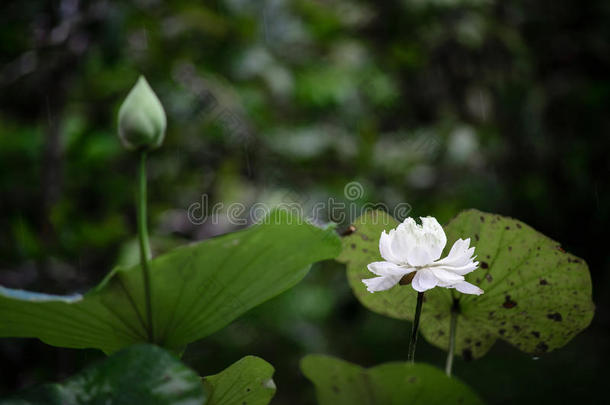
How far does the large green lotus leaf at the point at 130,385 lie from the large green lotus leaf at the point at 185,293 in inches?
1.4

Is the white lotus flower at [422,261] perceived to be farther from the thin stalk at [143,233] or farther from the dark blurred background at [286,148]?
the dark blurred background at [286,148]

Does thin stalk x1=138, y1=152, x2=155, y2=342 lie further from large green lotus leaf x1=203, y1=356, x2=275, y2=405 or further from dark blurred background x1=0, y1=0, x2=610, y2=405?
dark blurred background x1=0, y1=0, x2=610, y2=405

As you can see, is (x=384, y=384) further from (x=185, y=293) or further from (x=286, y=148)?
(x=286, y=148)

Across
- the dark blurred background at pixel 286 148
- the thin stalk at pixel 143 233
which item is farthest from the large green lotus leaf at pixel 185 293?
the dark blurred background at pixel 286 148

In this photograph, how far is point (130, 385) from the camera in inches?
8.0

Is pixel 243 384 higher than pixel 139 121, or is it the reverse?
pixel 139 121

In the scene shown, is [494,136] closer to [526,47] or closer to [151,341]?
[526,47]

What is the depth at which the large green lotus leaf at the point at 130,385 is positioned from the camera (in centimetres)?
20

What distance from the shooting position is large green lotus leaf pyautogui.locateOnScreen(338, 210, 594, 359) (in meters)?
0.26

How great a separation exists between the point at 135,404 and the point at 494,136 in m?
1.42

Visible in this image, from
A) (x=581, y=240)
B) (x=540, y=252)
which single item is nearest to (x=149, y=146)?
(x=540, y=252)

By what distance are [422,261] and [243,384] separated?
4.3 inches

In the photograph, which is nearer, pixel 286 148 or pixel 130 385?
pixel 130 385

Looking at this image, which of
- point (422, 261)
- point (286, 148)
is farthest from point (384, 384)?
point (286, 148)
